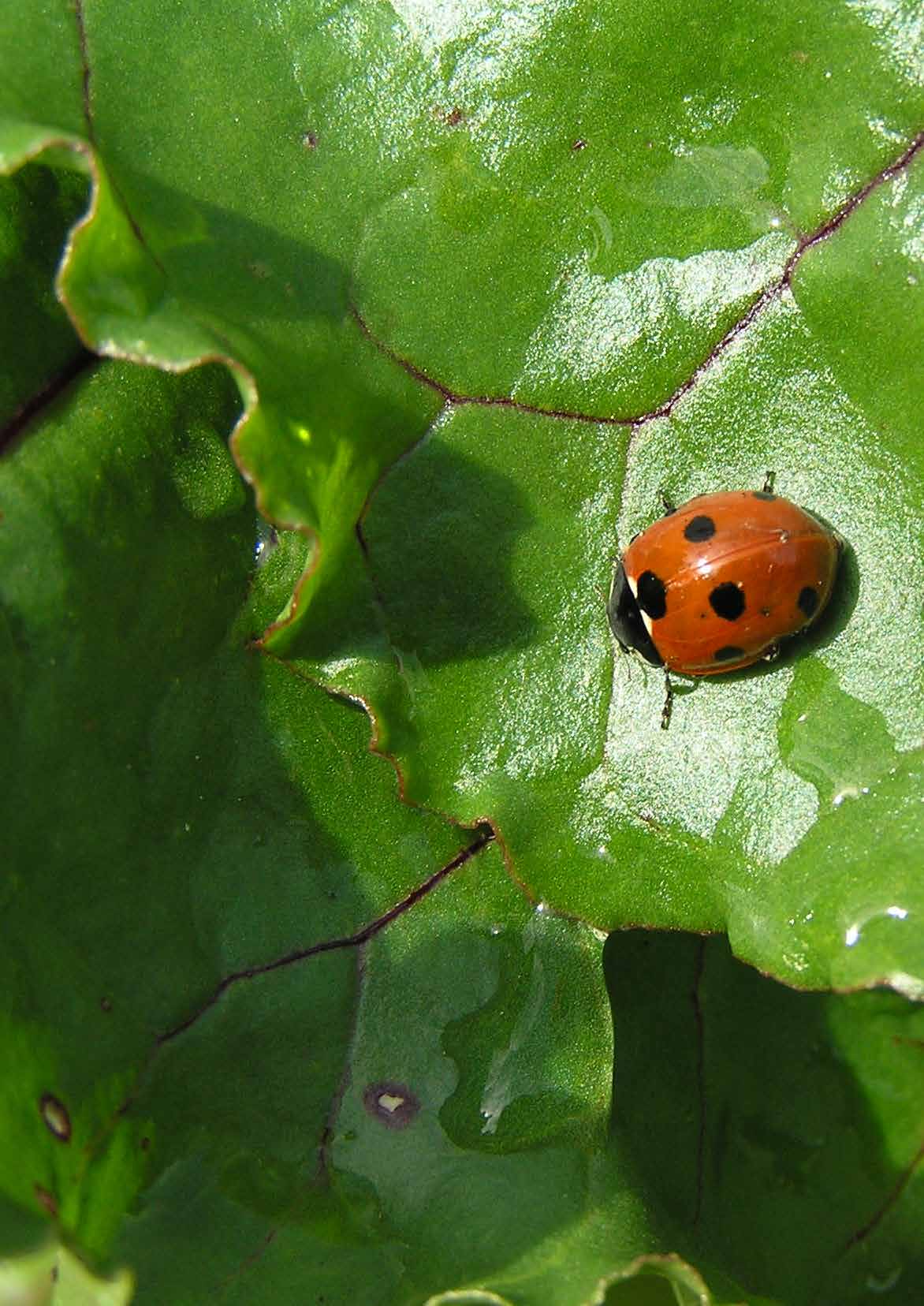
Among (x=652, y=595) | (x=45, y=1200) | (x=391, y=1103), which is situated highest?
(x=652, y=595)

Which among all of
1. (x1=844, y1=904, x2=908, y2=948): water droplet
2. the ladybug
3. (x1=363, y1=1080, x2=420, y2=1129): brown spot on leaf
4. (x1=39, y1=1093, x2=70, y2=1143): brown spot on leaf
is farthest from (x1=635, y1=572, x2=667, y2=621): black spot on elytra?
(x1=39, y1=1093, x2=70, y2=1143): brown spot on leaf

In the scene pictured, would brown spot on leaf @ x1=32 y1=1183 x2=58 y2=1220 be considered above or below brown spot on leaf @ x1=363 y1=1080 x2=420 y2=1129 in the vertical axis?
above

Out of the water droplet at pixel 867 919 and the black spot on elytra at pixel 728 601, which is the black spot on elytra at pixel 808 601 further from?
A: the water droplet at pixel 867 919

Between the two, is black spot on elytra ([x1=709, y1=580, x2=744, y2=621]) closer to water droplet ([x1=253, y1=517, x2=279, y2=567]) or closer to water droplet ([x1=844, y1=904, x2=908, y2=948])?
water droplet ([x1=844, y1=904, x2=908, y2=948])

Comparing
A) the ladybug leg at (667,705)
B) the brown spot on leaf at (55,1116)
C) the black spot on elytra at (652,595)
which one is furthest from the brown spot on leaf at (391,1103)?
the black spot on elytra at (652,595)

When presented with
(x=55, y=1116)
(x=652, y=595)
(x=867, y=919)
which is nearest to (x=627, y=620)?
(x=652, y=595)

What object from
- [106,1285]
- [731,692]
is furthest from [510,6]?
[106,1285]

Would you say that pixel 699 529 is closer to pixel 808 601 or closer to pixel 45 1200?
pixel 808 601

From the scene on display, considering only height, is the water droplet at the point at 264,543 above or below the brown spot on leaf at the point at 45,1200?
above
